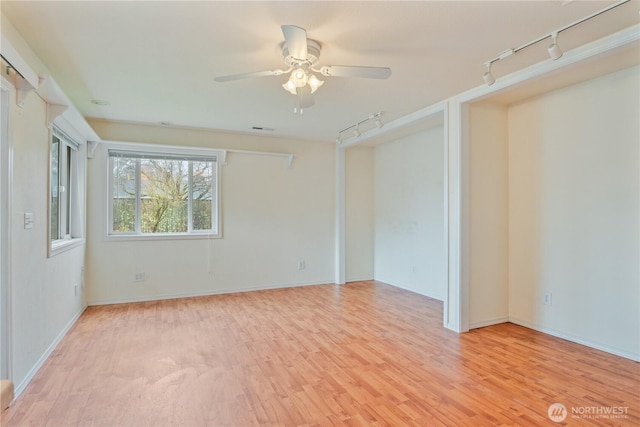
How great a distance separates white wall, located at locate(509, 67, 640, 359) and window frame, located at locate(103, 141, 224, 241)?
384 cm

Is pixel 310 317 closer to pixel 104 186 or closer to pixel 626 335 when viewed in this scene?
pixel 626 335

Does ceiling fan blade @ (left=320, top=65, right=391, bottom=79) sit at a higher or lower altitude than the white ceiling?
lower

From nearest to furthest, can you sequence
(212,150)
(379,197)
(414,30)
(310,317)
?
(414,30)
(310,317)
(212,150)
(379,197)

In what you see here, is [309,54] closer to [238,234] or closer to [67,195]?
[238,234]

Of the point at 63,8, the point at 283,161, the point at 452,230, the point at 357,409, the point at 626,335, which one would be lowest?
the point at 357,409

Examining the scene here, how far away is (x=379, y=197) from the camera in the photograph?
19.3 ft

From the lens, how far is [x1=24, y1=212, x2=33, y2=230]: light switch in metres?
2.37

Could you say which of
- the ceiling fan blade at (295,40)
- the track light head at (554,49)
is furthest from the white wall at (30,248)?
the track light head at (554,49)

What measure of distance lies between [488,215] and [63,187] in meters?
4.67

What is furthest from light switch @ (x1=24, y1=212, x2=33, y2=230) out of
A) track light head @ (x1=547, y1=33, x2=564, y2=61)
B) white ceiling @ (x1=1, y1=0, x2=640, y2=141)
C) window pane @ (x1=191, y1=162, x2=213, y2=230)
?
track light head @ (x1=547, y1=33, x2=564, y2=61)

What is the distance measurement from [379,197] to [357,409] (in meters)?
4.18

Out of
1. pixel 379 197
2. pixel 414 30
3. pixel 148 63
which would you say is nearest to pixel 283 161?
pixel 379 197

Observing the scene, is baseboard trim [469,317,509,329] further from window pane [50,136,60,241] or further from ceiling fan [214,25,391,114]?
window pane [50,136,60,241]

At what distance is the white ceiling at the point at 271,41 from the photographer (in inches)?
78.1
